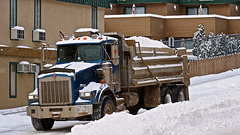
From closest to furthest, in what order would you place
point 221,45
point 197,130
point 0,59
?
point 197,130 < point 0,59 < point 221,45

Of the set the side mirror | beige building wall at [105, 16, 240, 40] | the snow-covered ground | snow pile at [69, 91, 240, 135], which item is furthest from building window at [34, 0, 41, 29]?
beige building wall at [105, 16, 240, 40]

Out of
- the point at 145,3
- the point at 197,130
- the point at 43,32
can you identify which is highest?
the point at 145,3

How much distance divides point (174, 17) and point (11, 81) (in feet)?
98.5

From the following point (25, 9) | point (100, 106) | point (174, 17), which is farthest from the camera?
point (174, 17)

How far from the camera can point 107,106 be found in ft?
55.5

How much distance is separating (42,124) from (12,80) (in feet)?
29.8

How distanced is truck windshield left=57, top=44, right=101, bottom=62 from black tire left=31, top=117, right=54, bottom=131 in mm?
2155

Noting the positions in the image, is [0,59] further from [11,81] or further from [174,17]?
[174,17]

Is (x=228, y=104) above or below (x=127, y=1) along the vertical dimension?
below

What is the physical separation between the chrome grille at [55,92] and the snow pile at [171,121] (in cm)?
232

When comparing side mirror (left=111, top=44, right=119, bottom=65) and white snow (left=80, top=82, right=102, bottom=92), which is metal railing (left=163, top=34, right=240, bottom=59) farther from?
white snow (left=80, top=82, right=102, bottom=92)

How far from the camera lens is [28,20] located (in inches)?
1051

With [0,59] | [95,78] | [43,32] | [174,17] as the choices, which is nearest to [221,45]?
[174,17]

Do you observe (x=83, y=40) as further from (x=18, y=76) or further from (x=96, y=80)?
(x=18, y=76)
